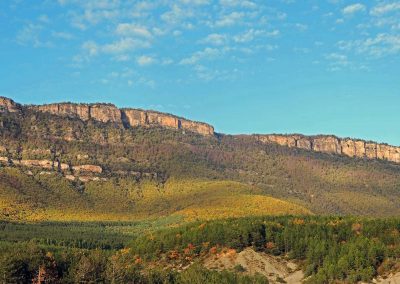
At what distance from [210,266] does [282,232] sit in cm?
2516

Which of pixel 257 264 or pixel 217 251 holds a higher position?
pixel 217 251

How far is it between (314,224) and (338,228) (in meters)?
9.30

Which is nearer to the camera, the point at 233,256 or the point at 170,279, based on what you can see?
the point at 170,279

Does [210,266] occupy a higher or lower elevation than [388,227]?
lower

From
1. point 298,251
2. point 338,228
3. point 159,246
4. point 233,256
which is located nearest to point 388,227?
point 338,228

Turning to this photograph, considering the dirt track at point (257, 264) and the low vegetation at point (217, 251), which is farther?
the dirt track at point (257, 264)

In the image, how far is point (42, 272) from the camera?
351 ft

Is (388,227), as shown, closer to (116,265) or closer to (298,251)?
(298,251)

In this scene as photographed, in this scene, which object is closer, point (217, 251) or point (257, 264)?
point (257, 264)

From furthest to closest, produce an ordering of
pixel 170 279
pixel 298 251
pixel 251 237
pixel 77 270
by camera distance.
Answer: pixel 251 237 < pixel 298 251 < pixel 170 279 < pixel 77 270

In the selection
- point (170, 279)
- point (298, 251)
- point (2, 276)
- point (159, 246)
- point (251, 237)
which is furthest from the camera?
point (159, 246)

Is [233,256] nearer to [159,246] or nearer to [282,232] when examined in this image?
[282,232]

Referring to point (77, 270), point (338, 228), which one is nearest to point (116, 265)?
point (77, 270)

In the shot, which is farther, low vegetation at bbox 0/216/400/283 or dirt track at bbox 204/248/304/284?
dirt track at bbox 204/248/304/284
